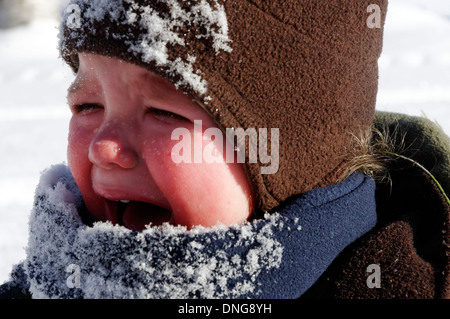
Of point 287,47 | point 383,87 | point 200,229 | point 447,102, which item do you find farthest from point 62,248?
point 383,87

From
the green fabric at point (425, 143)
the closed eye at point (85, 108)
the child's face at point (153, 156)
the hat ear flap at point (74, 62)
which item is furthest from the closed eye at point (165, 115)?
the green fabric at point (425, 143)

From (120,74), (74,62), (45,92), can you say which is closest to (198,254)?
(120,74)

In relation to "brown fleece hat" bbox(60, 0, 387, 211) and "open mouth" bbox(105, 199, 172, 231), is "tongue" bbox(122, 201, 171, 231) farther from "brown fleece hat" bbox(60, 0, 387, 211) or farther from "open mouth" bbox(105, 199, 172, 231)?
"brown fleece hat" bbox(60, 0, 387, 211)

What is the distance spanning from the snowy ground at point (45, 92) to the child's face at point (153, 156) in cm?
24

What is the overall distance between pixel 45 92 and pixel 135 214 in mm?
3409

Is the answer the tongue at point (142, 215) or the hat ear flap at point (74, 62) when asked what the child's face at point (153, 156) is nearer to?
the tongue at point (142, 215)

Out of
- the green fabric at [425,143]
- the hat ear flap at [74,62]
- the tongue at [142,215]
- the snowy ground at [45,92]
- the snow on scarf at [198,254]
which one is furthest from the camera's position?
the snowy ground at [45,92]

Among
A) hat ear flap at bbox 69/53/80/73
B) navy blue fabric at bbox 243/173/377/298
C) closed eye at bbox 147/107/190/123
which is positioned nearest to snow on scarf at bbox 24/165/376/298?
navy blue fabric at bbox 243/173/377/298

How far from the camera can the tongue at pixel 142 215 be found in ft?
2.58

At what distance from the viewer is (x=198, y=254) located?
0.69 metres

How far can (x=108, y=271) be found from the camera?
702 mm

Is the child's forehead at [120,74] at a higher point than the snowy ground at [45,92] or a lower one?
lower

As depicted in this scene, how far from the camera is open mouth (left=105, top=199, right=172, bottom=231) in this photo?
31.0 inches

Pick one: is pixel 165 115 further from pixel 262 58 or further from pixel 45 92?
pixel 45 92
